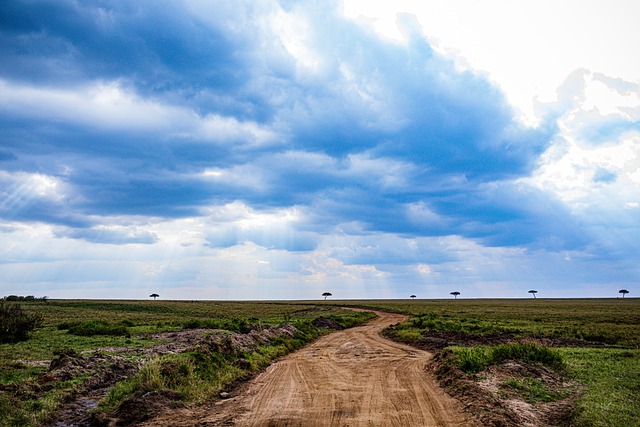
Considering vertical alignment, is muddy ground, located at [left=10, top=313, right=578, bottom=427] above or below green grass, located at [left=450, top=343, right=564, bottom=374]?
below

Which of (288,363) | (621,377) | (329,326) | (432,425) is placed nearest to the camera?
(432,425)

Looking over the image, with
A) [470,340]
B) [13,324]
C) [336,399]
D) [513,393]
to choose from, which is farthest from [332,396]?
[13,324]

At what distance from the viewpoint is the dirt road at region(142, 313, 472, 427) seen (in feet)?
39.2

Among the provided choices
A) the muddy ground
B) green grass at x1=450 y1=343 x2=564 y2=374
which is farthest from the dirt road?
green grass at x1=450 y1=343 x2=564 y2=374

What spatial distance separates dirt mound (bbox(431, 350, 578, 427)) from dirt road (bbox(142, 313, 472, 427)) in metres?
0.71

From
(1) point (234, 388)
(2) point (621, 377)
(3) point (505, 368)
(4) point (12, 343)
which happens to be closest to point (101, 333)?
(4) point (12, 343)

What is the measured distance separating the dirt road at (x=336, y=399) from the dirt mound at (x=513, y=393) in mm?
710

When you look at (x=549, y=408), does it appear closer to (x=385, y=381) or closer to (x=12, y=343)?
(x=385, y=381)

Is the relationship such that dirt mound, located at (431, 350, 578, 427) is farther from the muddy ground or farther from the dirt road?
the dirt road

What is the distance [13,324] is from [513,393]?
31.7 meters

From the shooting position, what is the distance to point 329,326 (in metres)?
48.2

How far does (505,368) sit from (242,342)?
1586cm

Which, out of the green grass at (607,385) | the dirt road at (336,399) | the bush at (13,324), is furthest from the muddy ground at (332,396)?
the bush at (13,324)

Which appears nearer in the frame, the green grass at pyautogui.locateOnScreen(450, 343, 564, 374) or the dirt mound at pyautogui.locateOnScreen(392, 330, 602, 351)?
the green grass at pyautogui.locateOnScreen(450, 343, 564, 374)
